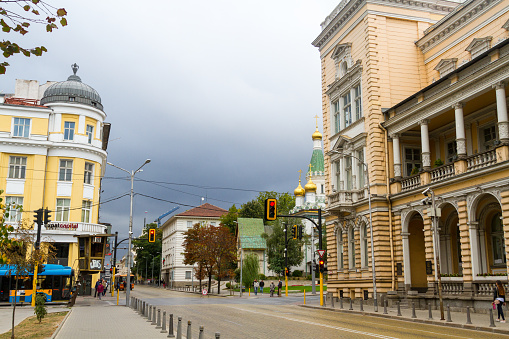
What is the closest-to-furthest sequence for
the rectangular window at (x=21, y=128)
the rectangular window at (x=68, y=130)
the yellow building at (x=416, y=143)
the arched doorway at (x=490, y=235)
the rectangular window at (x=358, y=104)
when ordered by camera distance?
the yellow building at (x=416, y=143)
the arched doorway at (x=490, y=235)
the rectangular window at (x=358, y=104)
the rectangular window at (x=21, y=128)
the rectangular window at (x=68, y=130)

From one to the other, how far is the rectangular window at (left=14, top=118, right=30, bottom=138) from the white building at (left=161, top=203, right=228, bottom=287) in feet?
169

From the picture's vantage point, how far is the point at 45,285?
3966 centimetres

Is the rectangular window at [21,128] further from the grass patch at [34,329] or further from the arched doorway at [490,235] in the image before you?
the arched doorway at [490,235]

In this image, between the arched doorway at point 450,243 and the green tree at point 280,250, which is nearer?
the arched doorway at point 450,243

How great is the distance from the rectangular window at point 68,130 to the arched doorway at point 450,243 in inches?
1367

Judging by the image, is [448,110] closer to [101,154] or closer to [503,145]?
[503,145]

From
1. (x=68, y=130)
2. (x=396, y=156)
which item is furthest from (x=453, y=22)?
(x=68, y=130)

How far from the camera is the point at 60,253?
47.1 metres

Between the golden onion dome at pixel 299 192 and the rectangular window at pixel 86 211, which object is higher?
the golden onion dome at pixel 299 192

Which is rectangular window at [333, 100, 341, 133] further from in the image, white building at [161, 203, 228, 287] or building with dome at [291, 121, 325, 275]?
white building at [161, 203, 228, 287]

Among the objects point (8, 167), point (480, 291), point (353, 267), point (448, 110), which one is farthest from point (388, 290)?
point (8, 167)

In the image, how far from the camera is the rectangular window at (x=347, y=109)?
130 feet

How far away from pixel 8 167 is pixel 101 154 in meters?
8.49

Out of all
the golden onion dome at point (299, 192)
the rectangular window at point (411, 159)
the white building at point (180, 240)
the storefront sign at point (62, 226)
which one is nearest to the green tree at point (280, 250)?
the white building at point (180, 240)
